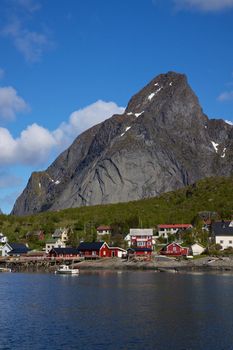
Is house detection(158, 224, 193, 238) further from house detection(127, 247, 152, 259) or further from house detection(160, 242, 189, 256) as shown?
house detection(160, 242, 189, 256)

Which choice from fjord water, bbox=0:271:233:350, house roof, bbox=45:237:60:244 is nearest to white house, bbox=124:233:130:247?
house roof, bbox=45:237:60:244

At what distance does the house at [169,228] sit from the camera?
4862 inches

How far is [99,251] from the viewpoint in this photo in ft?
355

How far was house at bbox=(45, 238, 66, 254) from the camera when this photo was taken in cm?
12062

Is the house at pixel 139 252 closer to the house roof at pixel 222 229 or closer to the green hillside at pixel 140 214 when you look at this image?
the house roof at pixel 222 229

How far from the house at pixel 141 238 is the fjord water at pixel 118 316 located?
48.5 metres

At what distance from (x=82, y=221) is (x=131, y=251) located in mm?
35839

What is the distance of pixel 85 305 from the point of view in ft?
160

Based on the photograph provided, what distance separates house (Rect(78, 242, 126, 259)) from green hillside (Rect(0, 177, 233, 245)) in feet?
40.5

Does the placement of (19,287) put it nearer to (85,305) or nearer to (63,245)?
(85,305)

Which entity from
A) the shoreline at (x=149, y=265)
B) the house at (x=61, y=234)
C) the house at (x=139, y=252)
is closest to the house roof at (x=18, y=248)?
the house at (x=61, y=234)

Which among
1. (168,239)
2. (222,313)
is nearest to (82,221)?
(168,239)

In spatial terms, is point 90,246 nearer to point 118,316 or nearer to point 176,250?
point 176,250

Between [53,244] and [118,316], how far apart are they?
81.3 meters
